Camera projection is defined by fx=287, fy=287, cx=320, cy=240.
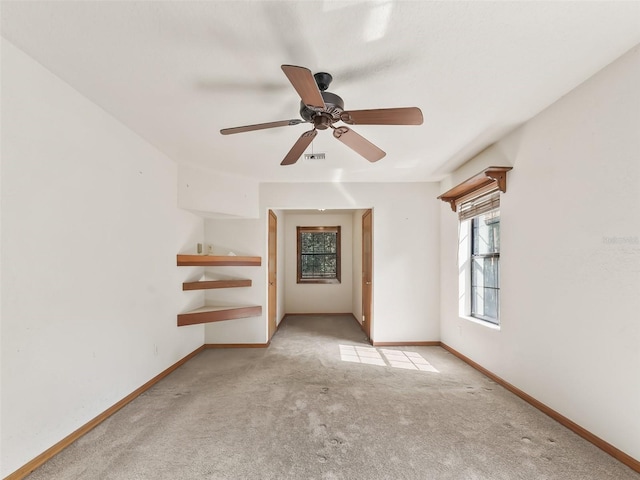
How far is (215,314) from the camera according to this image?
12.9 feet

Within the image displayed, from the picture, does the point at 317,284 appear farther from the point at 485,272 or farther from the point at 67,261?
the point at 67,261

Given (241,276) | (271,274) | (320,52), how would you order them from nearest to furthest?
(320,52)
(241,276)
(271,274)

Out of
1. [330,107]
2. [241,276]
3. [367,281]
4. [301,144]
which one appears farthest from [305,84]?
[367,281]

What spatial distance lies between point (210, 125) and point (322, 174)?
1.80m

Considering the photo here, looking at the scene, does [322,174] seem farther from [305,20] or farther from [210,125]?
[305,20]

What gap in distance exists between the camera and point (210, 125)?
260 cm

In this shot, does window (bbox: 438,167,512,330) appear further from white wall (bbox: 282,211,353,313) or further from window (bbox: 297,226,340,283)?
window (bbox: 297,226,340,283)

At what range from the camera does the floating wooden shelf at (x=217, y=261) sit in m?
3.72

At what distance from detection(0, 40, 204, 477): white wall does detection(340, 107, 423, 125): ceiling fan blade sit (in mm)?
1970

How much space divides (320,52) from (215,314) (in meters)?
3.40

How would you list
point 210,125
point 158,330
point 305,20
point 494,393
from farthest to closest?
point 158,330, point 494,393, point 210,125, point 305,20

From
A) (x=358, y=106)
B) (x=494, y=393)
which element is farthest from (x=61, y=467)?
(x=494, y=393)

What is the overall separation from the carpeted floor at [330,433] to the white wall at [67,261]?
358 mm

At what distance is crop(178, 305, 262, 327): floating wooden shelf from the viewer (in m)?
3.69
